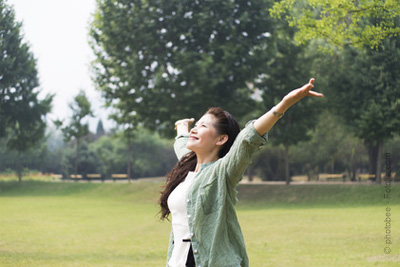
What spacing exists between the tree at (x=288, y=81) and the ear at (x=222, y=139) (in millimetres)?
28315

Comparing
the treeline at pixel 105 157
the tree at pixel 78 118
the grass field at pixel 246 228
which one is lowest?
the grass field at pixel 246 228

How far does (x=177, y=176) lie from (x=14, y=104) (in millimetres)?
29971

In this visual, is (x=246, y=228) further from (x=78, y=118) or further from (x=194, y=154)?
(x=78, y=118)

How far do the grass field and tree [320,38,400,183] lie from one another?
11.4 feet

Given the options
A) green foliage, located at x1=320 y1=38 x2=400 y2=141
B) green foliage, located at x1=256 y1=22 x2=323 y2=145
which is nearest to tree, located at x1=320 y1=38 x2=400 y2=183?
green foliage, located at x1=320 y1=38 x2=400 y2=141

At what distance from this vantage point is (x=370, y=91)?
95.8ft

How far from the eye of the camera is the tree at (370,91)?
28.0 m

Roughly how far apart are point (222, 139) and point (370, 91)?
2686cm

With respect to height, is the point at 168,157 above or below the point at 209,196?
below

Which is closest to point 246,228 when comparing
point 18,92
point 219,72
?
point 219,72

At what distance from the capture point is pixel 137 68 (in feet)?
99.6

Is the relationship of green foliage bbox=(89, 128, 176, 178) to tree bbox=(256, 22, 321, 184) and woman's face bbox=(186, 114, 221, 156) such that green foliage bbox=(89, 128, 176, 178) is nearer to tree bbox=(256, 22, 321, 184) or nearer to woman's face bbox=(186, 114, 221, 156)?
tree bbox=(256, 22, 321, 184)

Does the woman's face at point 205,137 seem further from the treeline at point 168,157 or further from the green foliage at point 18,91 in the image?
the treeline at point 168,157

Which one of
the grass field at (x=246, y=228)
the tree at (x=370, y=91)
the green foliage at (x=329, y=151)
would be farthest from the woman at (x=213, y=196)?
the green foliage at (x=329, y=151)
